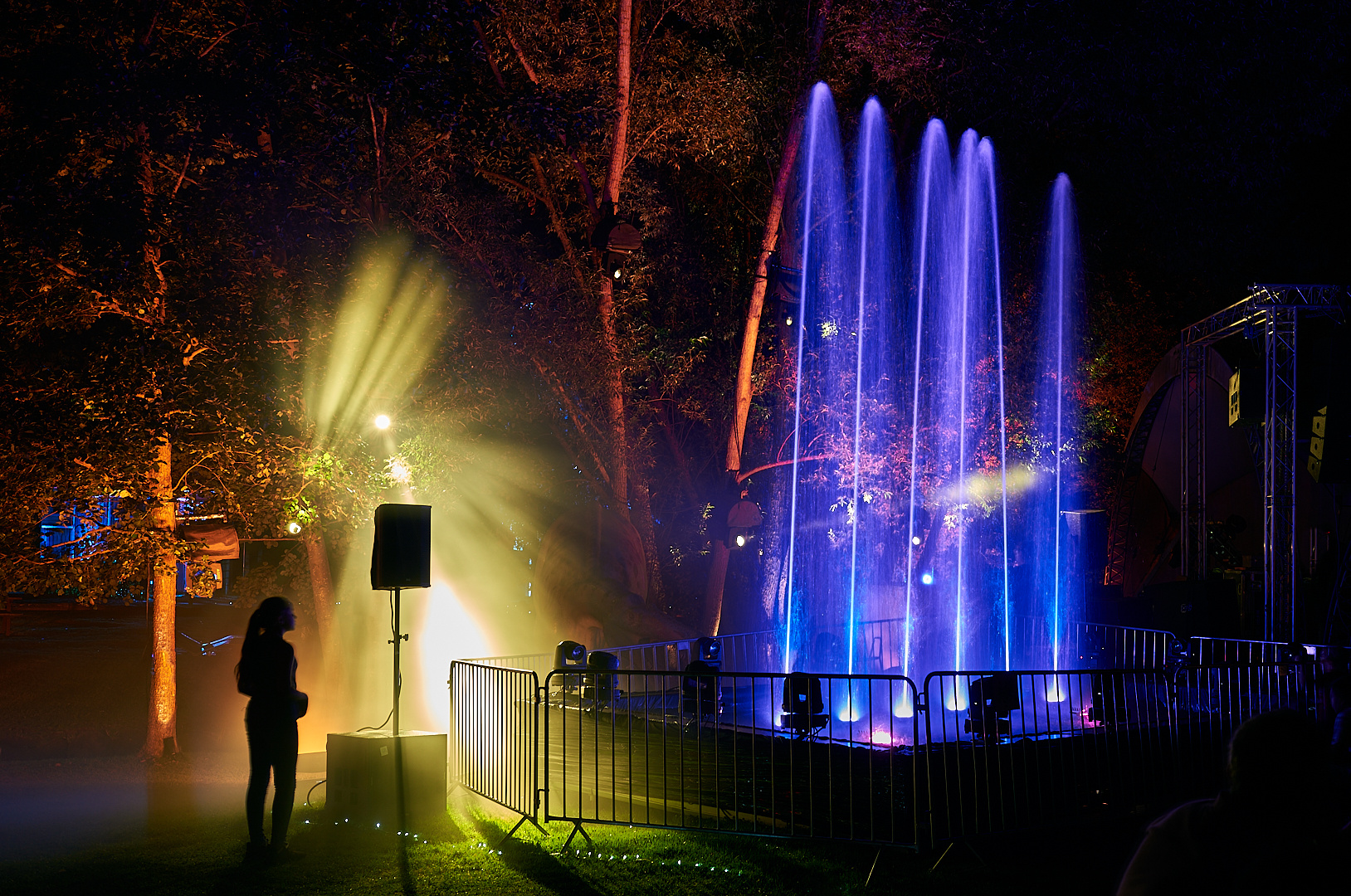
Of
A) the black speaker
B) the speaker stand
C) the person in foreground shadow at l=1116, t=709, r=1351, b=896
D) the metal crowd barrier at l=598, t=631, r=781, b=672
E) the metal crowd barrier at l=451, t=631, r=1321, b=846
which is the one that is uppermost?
the black speaker

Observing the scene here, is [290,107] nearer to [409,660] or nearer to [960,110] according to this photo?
[409,660]

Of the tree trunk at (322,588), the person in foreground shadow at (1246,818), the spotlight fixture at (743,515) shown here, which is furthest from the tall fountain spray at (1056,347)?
the person in foreground shadow at (1246,818)

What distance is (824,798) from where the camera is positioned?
26.0 ft

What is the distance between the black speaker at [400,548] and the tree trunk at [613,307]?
30.6 feet

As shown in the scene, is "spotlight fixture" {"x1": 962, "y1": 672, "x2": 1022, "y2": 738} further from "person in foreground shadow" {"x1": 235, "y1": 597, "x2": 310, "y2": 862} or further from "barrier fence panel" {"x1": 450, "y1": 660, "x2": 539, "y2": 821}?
"person in foreground shadow" {"x1": 235, "y1": 597, "x2": 310, "y2": 862}

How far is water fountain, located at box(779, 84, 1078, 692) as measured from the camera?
1919 cm

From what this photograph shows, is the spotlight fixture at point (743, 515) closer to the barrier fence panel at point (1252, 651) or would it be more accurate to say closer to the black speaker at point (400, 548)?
the barrier fence panel at point (1252, 651)

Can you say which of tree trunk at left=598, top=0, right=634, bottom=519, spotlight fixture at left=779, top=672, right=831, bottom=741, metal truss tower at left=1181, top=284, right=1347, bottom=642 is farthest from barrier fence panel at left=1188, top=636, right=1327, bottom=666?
tree trunk at left=598, top=0, right=634, bottom=519

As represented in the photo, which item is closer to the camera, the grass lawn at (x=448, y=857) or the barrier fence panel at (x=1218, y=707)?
the grass lawn at (x=448, y=857)

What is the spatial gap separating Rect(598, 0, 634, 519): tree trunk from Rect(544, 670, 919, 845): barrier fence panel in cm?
688

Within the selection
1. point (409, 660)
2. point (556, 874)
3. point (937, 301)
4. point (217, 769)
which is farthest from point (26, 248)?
point (937, 301)

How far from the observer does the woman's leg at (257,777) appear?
22.0ft

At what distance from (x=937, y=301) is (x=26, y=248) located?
15.2 meters

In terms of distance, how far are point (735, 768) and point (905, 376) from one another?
1372 cm
